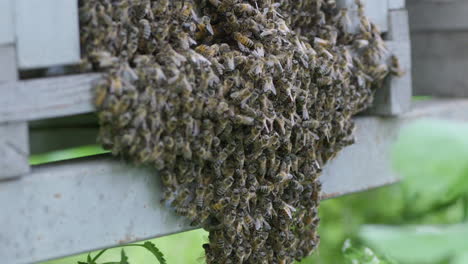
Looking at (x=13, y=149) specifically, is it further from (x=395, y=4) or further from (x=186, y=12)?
(x=395, y=4)

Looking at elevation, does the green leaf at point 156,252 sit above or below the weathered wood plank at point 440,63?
below

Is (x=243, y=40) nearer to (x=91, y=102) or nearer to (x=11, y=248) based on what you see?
(x=91, y=102)

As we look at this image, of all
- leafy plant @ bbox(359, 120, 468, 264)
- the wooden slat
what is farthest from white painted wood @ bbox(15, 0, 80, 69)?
leafy plant @ bbox(359, 120, 468, 264)

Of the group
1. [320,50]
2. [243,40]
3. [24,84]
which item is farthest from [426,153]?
[320,50]

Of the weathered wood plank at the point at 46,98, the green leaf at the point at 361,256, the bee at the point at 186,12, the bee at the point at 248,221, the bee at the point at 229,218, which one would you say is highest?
the bee at the point at 186,12

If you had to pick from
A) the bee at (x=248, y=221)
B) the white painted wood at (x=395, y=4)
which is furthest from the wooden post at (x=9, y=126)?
the white painted wood at (x=395, y=4)

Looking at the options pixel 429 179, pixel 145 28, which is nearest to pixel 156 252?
pixel 145 28

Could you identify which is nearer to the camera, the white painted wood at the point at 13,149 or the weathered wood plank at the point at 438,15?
the white painted wood at the point at 13,149

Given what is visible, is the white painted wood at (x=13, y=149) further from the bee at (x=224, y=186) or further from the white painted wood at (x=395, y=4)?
the white painted wood at (x=395, y=4)
